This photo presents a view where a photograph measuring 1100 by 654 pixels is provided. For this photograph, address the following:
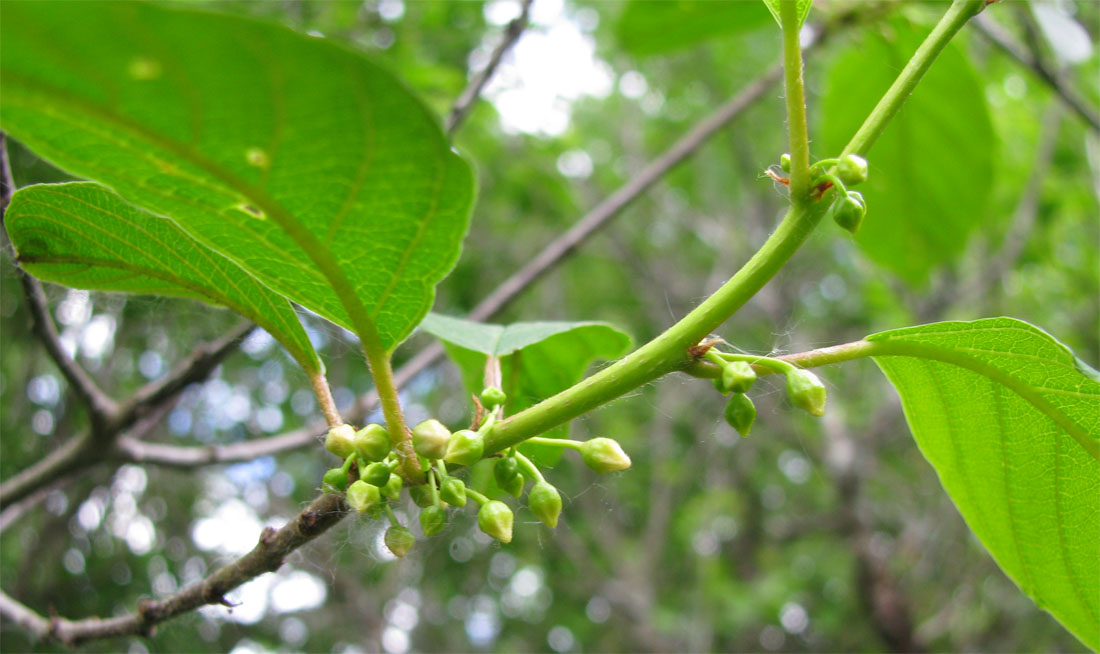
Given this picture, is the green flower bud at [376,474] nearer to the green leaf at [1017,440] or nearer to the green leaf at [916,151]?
the green leaf at [1017,440]

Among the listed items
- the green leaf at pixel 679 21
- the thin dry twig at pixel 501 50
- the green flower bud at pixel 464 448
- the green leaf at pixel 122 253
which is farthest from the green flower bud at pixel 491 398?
the green leaf at pixel 679 21

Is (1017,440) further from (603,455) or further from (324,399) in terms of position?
(324,399)

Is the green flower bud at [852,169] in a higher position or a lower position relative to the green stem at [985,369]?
higher

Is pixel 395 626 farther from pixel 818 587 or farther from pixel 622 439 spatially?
pixel 818 587

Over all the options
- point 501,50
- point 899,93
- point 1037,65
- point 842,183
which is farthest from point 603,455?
point 1037,65

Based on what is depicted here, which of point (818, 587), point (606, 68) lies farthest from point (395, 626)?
point (606, 68)

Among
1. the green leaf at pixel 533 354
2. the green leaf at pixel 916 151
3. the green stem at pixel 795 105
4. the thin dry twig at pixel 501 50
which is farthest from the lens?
the green leaf at pixel 916 151
